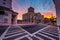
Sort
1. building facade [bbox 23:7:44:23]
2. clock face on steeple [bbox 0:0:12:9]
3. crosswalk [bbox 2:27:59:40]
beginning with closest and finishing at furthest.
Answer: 1. crosswalk [bbox 2:27:59:40]
2. building facade [bbox 23:7:44:23]
3. clock face on steeple [bbox 0:0:12:9]

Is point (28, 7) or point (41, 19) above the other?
point (28, 7)

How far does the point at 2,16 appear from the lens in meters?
5.35

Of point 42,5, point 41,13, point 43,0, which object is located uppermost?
point 43,0

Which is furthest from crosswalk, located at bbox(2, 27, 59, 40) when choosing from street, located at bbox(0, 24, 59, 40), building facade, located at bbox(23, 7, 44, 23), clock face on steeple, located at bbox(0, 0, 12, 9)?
clock face on steeple, located at bbox(0, 0, 12, 9)

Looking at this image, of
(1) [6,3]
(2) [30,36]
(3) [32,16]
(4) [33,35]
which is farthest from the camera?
(1) [6,3]

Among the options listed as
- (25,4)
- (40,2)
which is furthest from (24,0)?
(40,2)

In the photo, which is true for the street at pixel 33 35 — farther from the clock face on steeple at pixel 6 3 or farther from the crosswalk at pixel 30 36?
the clock face on steeple at pixel 6 3

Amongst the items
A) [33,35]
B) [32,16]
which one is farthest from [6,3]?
[33,35]

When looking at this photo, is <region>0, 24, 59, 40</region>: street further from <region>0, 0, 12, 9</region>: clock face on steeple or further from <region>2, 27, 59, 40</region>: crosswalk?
<region>0, 0, 12, 9</region>: clock face on steeple

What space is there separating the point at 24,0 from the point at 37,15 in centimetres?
61

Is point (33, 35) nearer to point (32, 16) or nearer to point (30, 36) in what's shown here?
point (30, 36)

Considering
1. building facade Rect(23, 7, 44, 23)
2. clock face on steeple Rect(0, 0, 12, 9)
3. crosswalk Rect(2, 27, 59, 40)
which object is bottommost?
crosswalk Rect(2, 27, 59, 40)

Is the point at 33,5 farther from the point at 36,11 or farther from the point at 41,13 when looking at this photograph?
the point at 41,13

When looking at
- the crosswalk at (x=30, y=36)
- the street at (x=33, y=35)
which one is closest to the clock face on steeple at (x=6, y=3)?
the street at (x=33, y=35)
